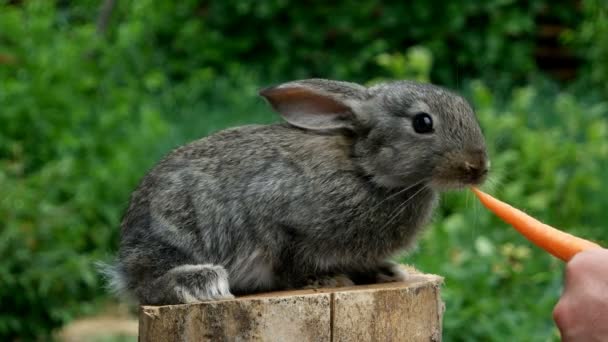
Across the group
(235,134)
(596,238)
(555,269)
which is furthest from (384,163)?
(596,238)

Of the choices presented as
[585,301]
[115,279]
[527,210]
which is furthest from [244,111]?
[585,301]

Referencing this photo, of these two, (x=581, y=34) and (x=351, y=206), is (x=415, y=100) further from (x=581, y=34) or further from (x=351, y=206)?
(x=581, y=34)

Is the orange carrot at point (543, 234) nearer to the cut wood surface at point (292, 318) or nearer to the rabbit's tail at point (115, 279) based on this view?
the cut wood surface at point (292, 318)

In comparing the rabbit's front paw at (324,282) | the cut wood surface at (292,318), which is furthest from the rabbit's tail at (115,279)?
the rabbit's front paw at (324,282)

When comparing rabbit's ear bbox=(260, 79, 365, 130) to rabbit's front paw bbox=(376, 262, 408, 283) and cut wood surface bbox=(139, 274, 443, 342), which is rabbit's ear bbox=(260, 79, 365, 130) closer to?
rabbit's front paw bbox=(376, 262, 408, 283)

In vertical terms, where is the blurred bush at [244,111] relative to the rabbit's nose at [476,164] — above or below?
below

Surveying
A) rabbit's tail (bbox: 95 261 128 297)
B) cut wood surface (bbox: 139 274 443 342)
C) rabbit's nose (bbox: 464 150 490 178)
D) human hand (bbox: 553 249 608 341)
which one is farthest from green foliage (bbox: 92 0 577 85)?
human hand (bbox: 553 249 608 341)

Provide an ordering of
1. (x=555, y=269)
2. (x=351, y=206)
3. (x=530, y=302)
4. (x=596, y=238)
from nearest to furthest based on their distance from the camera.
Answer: (x=351, y=206) → (x=530, y=302) → (x=555, y=269) → (x=596, y=238)
